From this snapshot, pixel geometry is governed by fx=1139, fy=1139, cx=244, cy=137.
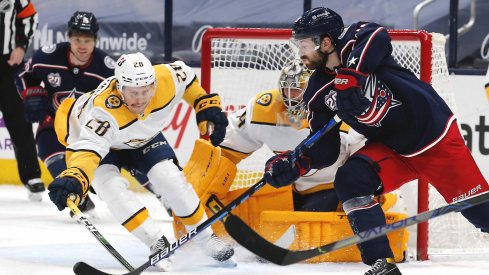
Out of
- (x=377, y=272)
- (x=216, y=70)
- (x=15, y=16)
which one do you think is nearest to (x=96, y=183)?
(x=216, y=70)

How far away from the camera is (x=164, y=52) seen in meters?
6.32

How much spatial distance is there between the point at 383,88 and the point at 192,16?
306 centimetres

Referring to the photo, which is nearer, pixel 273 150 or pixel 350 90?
pixel 350 90

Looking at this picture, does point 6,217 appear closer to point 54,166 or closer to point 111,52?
point 54,166

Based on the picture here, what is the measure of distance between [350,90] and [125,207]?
1.15 m

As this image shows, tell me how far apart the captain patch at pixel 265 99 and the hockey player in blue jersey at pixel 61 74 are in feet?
3.54

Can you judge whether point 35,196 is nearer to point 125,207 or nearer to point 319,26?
point 125,207

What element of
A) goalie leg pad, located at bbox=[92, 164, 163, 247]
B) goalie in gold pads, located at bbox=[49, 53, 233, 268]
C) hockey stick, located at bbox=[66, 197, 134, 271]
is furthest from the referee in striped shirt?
hockey stick, located at bbox=[66, 197, 134, 271]

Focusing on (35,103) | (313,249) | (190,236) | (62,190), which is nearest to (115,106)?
(62,190)

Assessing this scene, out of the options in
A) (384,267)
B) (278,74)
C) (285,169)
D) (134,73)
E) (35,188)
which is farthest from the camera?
(35,188)

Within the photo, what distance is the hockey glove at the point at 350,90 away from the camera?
3299 millimetres

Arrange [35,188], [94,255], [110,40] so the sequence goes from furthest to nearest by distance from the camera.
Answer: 1. [110,40]
2. [35,188]
3. [94,255]

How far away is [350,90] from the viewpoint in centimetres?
330

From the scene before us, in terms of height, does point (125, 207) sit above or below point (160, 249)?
above
